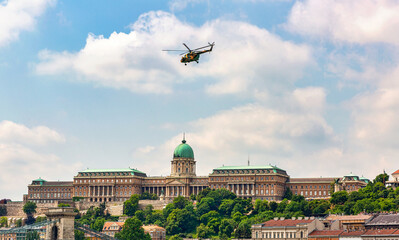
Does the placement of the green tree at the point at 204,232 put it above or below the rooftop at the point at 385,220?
below

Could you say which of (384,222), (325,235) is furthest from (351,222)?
(325,235)

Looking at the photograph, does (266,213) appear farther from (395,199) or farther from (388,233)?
(388,233)

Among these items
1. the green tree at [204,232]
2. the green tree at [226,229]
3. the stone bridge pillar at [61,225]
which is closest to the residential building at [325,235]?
the green tree at [226,229]

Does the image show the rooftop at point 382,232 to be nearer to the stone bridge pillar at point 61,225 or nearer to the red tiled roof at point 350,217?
the red tiled roof at point 350,217

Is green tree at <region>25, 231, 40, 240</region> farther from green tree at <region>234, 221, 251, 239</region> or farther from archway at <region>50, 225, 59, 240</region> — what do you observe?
green tree at <region>234, 221, 251, 239</region>

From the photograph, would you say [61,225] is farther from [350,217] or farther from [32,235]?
[350,217]

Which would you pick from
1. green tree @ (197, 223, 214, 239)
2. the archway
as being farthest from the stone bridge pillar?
green tree @ (197, 223, 214, 239)

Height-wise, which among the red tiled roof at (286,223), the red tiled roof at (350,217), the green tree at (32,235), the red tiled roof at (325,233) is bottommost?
the green tree at (32,235)

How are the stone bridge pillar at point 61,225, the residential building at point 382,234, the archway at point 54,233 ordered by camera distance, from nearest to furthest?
1. the stone bridge pillar at point 61,225
2. the archway at point 54,233
3. the residential building at point 382,234

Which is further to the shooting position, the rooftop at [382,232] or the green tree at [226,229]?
the green tree at [226,229]
